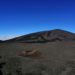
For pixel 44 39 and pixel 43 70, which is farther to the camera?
pixel 44 39

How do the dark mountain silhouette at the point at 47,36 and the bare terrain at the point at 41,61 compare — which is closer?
the bare terrain at the point at 41,61

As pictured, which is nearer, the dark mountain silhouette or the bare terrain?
the bare terrain

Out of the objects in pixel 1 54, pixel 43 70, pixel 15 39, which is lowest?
pixel 43 70

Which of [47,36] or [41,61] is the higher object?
[47,36]

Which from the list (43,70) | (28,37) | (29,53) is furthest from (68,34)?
(43,70)

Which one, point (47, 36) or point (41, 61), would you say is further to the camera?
point (47, 36)

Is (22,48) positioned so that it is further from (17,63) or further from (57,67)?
(57,67)

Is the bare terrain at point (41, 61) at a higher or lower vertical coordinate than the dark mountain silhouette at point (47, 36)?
lower

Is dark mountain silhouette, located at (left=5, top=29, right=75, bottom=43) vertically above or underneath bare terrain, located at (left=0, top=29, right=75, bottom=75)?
above

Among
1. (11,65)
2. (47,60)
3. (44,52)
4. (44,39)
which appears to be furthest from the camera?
(44,39)

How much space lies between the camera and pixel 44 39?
795 centimetres

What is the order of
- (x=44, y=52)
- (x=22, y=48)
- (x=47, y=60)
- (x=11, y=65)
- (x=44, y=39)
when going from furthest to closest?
(x=44, y=39)
(x=22, y=48)
(x=44, y=52)
(x=11, y=65)
(x=47, y=60)

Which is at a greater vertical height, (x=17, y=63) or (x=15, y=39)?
(x=15, y=39)

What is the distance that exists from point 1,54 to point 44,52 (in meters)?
1.33
